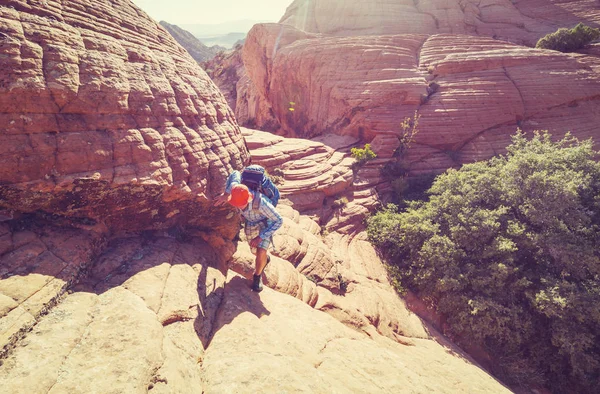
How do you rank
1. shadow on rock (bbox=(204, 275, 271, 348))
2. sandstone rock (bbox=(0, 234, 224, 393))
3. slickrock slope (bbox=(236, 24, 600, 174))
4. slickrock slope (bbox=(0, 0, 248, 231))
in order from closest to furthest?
1. sandstone rock (bbox=(0, 234, 224, 393))
2. slickrock slope (bbox=(0, 0, 248, 231))
3. shadow on rock (bbox=(204, 275, 271, 348))
4. slickrock slope (bbox=(236, 24, 600, 174))

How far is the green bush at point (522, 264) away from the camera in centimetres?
746

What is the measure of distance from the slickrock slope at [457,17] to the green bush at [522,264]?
19641 mm

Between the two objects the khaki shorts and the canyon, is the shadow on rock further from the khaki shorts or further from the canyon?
the khaki shorts

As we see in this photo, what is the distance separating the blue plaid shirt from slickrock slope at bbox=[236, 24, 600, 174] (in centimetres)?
1297

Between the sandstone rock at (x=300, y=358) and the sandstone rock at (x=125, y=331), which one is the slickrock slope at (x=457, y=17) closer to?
the sandstone rock at (x=300, y=358)

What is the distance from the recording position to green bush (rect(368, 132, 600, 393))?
7461 millimetres

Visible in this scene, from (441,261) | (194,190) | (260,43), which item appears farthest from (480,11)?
(194,190)

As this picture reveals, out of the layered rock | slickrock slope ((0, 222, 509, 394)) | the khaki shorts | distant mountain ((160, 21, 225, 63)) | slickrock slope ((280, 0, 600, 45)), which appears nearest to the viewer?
slickrock slope ((0, 222, 509, 394))

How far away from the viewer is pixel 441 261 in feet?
29.4

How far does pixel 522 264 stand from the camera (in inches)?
344

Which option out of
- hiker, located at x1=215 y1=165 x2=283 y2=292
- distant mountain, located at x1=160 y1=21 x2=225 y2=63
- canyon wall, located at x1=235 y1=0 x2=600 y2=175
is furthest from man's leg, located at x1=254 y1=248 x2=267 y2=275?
distant mountain, located at x1=160 y1=21 x2=225 y2=63

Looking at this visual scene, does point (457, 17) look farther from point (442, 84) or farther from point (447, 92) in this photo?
point (447, 92)

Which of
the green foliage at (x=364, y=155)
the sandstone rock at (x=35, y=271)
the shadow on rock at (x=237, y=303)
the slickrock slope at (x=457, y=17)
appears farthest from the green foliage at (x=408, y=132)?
the sandstone rock at (x=35, y=271)

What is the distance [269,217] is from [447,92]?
17.8m
